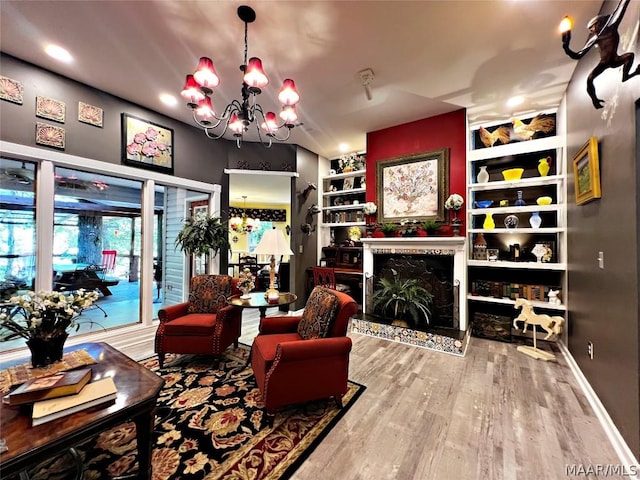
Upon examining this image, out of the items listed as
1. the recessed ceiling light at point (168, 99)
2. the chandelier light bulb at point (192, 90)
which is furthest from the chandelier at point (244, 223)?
the chandelier light bulb at point (192, 90)

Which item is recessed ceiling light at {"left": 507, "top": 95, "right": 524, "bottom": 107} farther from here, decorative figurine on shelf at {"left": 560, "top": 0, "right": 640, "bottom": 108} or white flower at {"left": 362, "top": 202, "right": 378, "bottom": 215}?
white flower at {"left": 362, "top": 202, "right": 378, "bottom": 215}

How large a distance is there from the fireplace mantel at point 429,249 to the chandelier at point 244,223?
10.8 ft

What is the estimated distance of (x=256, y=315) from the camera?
4.80 metres

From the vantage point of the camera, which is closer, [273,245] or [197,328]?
[197,328]

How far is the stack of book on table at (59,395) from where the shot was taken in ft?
3.98

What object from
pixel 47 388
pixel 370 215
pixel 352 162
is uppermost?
pixel 352 162

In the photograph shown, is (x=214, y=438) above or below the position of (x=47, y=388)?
below

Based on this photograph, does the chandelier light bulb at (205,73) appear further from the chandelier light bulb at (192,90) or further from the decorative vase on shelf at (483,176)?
the decorative vase on shelf at (483,176)

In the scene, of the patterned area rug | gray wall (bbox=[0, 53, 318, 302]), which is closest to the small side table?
the patterned area rug

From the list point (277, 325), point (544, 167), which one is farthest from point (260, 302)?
point (544, 167)

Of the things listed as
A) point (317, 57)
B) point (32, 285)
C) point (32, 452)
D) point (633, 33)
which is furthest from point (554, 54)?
point (32, 285)

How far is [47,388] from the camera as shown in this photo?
1281 mm

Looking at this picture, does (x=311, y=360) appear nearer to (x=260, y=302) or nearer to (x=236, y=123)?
(x=260, y=302)

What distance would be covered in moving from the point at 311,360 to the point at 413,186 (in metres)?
3.19
